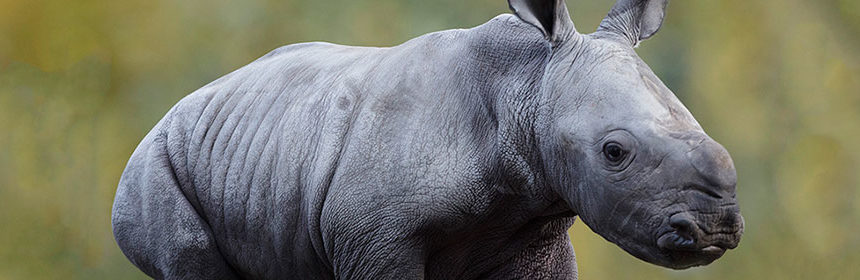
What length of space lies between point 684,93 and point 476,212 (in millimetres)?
3118

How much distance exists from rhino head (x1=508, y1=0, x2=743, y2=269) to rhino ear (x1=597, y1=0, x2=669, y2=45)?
0.08 m

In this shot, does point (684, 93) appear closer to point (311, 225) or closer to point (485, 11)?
point (485, 11)

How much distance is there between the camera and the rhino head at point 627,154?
2.36 m

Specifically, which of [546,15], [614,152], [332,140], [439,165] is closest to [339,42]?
[332,140]

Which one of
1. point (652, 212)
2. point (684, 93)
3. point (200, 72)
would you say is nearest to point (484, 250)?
point (652, 212)

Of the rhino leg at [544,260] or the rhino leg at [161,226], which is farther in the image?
the rhino leg at [161,226]

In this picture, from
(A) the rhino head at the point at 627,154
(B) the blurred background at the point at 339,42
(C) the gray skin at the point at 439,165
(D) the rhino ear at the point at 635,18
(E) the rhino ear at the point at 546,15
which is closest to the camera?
(A) the rhino head at the point at 627,154

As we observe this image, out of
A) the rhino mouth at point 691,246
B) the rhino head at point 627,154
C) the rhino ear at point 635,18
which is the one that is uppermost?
the rhino ear at point 635,18

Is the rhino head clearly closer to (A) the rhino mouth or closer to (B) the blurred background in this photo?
(A) the rhino mouth

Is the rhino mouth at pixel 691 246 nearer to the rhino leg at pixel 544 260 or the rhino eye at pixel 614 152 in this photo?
the rhino eye at pixel 614 152

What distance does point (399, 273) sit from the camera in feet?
9.71

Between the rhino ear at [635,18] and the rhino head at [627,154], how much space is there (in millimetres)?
77

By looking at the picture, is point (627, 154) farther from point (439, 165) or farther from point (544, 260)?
point (544, 260)

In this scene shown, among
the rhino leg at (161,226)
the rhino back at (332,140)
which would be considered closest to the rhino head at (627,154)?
the rhino back at (332,140)
